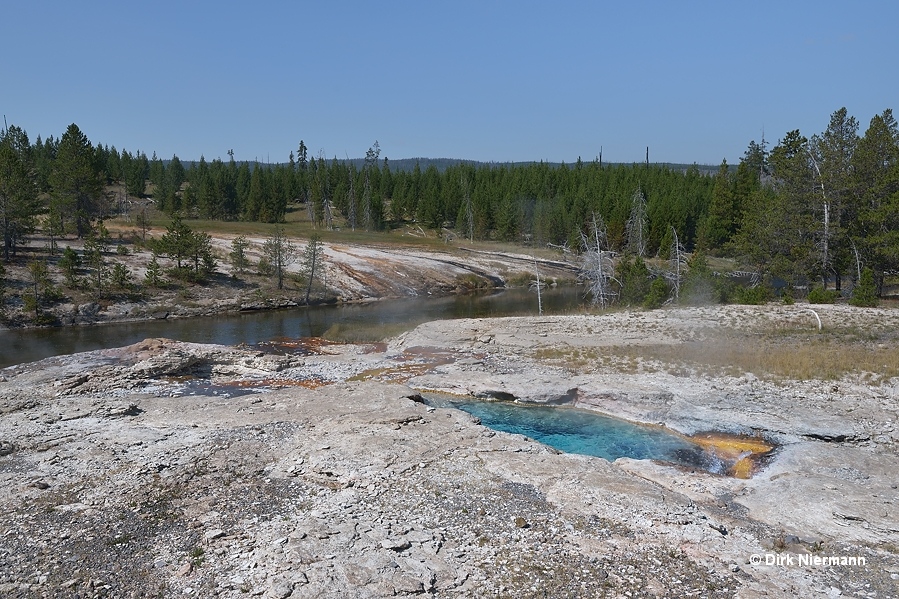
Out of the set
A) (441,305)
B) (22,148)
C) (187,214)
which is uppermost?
(22,148)

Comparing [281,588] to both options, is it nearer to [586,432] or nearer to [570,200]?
[586,432]

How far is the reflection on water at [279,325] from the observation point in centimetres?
3881

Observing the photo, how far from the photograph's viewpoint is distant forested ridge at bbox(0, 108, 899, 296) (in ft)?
137

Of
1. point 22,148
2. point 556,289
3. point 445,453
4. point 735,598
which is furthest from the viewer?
point 22,148

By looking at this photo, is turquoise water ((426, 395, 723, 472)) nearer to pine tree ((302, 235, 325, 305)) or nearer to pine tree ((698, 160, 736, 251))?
pine tree ((302, 235, 325, 305))

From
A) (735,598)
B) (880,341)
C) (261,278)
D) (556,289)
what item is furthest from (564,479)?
(556,289)

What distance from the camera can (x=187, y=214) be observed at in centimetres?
10106

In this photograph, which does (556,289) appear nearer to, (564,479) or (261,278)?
(261,278)

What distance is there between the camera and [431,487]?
1473 centimetres

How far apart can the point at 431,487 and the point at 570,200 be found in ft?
288

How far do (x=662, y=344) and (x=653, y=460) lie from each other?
43.2ft

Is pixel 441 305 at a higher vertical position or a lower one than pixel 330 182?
lower

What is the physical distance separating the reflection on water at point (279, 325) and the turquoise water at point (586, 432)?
621 inches

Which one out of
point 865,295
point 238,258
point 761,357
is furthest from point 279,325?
point 865,295
